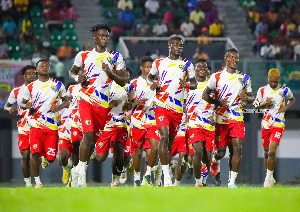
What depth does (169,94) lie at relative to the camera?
10266 mm

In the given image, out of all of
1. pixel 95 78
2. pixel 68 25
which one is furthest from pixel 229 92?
pixel 68 25

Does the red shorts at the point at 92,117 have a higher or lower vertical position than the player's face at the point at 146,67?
lower

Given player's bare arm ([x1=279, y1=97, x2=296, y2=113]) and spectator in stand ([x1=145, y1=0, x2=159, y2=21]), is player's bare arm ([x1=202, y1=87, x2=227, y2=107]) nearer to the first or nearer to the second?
player's bare arm ([x1=279, y1=97, x2=296, y2=113])

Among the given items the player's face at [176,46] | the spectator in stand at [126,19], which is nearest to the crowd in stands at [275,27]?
the spectator in stand at [126,19]

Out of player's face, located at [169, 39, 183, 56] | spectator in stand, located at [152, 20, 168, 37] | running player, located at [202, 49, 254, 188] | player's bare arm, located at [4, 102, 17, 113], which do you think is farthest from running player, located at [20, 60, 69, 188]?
spectator in stand, located at [152, 20, 168, 37]

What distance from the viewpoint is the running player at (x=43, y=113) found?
12.3 meters

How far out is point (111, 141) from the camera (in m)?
12.0

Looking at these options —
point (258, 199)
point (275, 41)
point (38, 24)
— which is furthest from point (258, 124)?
point (258, 199)

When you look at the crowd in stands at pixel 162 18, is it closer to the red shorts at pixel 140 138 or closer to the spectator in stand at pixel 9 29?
the spectator in stand at pixel 9 29

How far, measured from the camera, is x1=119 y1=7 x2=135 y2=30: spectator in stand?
75.3ft

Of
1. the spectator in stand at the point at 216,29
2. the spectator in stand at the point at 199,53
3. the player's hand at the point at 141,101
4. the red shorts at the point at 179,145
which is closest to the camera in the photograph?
the player's hand at the point at 141,101

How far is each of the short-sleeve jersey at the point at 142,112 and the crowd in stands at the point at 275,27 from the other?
953 cm

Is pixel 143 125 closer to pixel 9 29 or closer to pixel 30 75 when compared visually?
pixel 30 75

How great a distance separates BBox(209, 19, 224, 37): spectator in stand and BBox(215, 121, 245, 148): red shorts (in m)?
12.2
